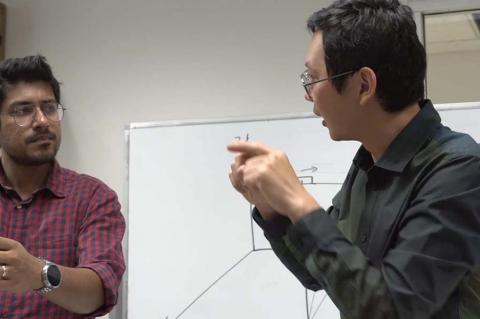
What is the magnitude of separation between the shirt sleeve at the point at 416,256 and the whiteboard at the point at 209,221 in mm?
1315

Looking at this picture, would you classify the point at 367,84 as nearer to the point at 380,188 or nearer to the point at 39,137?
the point at 380,188

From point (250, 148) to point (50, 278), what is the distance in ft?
2.12

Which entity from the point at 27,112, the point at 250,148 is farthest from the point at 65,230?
the point at 250,148

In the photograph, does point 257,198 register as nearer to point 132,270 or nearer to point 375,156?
point 375,156

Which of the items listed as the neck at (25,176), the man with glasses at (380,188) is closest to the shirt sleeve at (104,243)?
the neck at (25,176)

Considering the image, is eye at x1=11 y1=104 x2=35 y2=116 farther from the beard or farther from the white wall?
the white wall

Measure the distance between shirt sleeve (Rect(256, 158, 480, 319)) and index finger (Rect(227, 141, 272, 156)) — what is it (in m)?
0.14

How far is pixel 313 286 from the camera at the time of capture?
104cm

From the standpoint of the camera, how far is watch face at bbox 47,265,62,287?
1170 mm

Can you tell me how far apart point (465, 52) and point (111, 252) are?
7.67ft

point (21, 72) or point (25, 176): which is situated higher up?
point (21, 72)

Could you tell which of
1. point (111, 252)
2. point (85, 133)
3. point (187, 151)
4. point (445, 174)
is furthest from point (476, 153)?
point (85, 133)

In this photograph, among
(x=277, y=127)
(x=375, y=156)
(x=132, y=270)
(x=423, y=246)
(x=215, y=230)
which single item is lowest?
(x=132, y=270)

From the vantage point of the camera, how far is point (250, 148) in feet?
2.68
